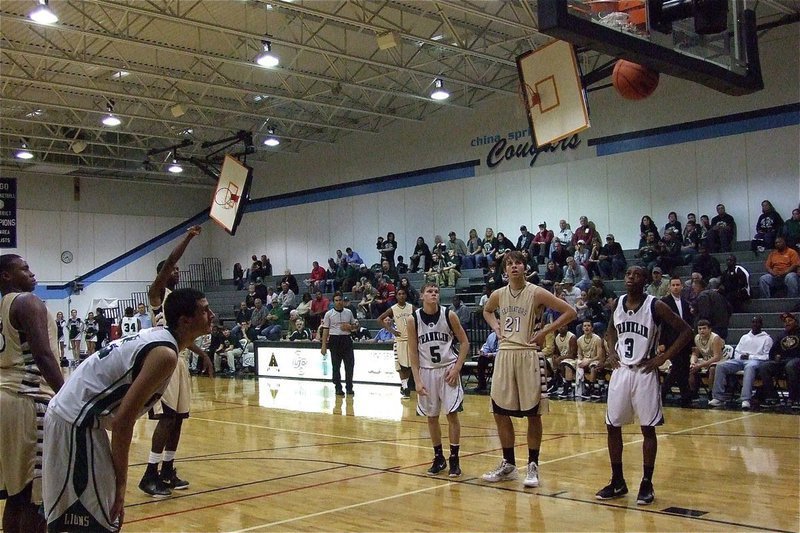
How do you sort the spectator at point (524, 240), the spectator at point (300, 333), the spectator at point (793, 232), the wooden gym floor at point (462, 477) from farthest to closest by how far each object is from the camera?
the spectator at point (524, 240) < the spectator at point (300, 333) < the spectator at point (793, 232) < the wooden gym floor at point (462, 477)

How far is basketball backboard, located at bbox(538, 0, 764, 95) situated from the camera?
233 inches

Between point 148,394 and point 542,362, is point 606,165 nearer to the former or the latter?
point 542,362

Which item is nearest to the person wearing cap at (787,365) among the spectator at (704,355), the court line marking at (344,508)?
the spectator at (704,355)

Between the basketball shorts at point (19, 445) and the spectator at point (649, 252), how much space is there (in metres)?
14.5

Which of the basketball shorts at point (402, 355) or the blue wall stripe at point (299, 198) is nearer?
the basketball shorts at point (402, 355)

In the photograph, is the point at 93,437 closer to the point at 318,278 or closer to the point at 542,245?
the point at 542,245

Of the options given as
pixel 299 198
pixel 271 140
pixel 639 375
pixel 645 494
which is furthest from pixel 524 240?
pixel 645 494

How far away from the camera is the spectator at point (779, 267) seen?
15.1 meters

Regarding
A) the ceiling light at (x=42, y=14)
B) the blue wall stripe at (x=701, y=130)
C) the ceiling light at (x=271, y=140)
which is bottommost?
the blue wall stripe at (x=701, y=130)

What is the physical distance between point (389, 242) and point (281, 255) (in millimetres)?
7907

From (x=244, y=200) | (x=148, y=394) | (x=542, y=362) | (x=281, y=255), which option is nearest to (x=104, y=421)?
(x=148, y=394)

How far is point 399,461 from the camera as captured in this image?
823 centimetres

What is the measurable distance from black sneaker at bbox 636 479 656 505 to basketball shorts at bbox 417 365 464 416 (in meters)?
1.82

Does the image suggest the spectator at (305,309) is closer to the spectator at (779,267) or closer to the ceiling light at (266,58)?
the ceiling light at (266,58)
